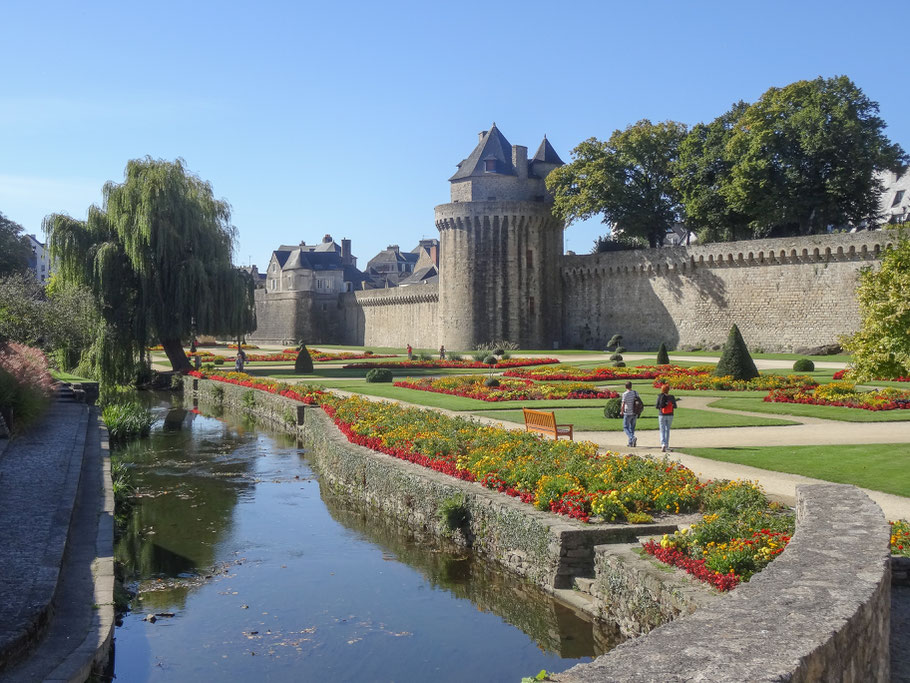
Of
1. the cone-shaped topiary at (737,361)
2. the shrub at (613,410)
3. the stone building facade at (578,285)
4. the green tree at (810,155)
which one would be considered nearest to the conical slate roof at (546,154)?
the stone building facade at (578,285)

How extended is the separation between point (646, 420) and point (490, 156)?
3594 centimetres

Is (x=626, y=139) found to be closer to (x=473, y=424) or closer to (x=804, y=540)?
(x=473, y=424)

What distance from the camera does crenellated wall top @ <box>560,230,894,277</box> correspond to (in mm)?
35188

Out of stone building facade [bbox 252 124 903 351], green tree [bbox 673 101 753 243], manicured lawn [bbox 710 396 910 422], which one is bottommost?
manicured lawn [bbox 710 396 910 422]

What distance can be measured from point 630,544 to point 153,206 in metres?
27.4

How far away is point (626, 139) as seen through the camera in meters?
45.6

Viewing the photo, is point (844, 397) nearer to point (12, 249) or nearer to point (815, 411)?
point (815, 411)

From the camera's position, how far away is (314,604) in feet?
30.9

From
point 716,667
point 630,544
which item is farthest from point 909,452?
point 716,667

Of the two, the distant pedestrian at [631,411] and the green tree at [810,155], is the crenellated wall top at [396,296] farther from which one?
the distant pedestrian at [631,411]

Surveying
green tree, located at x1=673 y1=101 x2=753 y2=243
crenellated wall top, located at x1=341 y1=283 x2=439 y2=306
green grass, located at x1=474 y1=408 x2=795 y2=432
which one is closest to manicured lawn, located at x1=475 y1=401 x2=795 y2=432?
green grass, located at x1=474 y1=408 x2=795 y2=432

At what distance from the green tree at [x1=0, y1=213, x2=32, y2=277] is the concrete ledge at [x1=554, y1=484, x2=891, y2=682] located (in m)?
50.0

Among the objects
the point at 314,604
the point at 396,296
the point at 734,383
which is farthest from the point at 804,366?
the point at 396,296

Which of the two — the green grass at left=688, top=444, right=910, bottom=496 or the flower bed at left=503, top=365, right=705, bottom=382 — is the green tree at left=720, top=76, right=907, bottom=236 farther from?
the green grass at left=688, top=444, right=910, bottom=496
